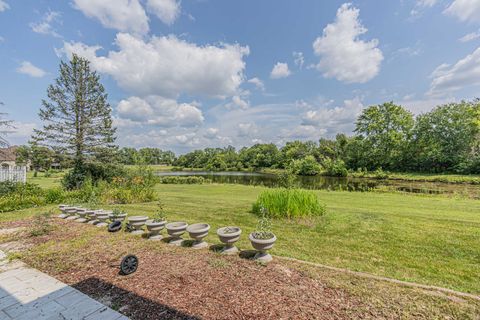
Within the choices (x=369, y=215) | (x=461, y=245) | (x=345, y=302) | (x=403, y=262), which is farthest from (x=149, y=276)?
(x=369, y=215)

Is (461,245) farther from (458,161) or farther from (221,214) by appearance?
(458,161)

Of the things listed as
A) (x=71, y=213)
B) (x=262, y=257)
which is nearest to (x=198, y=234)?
(x=262, y=257)

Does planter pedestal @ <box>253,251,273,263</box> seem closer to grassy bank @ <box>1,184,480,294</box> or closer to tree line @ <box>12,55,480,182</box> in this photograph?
grassy bank @ <box>1,184,480,294</box>

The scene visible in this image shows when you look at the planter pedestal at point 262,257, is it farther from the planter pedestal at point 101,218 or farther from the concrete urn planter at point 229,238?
the planter pedestal at point 101,218

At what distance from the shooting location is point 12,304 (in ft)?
8.25

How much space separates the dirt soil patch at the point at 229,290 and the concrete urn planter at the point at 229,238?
219mm

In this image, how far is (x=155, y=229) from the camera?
173 inches

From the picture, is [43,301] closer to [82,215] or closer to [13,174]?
[82,215]

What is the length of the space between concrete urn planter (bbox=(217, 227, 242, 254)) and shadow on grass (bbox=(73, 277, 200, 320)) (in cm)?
141

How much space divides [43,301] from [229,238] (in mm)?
2423

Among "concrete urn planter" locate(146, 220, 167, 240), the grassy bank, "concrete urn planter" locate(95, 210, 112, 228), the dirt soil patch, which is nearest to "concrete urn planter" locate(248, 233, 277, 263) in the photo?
the dirt soil patch

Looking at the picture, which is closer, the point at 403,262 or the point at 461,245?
the point at 403,262

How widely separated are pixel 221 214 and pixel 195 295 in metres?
4.78

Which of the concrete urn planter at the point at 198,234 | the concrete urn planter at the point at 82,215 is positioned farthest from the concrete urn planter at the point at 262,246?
the concrete urn planter at the point at 82,215
